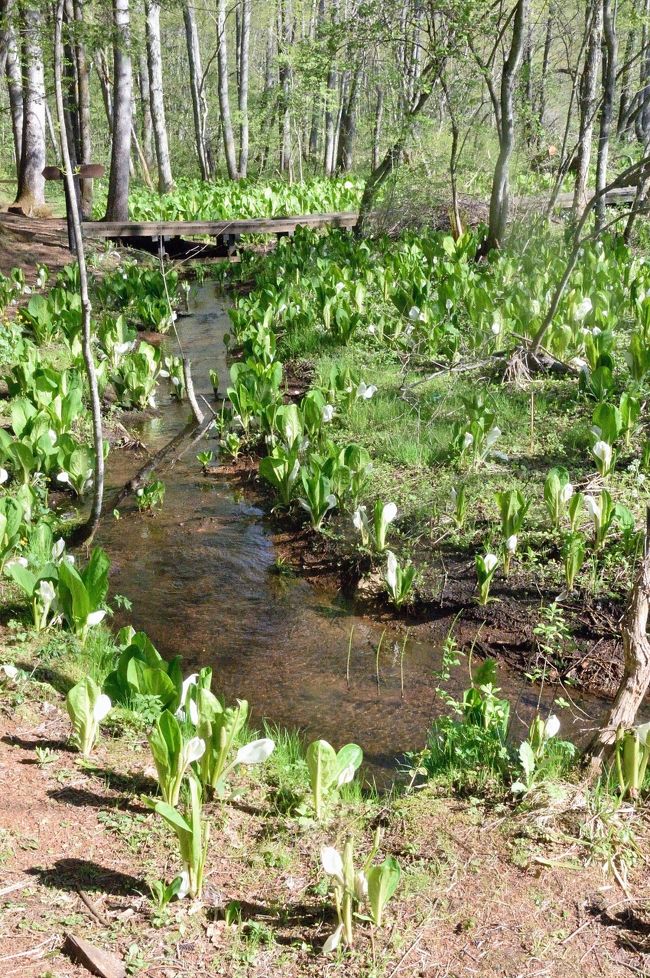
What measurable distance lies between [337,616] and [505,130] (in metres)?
6.51

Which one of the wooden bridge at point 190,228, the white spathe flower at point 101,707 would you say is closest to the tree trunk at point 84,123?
the wooden bridge at point 190,228

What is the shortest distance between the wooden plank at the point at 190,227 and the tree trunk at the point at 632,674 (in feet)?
33.5

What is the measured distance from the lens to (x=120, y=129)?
12055 mm

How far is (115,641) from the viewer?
352 cm

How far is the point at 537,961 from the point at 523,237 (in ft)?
29.3

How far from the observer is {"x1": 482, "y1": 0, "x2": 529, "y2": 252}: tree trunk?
26.9ft

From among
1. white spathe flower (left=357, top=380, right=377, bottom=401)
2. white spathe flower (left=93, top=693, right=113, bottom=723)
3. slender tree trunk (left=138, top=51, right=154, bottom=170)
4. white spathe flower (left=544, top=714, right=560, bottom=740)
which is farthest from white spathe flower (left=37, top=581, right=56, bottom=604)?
slender tree trunk (left=138, top=51, right=154, bottom=170)

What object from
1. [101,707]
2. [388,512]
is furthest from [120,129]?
[101,707]

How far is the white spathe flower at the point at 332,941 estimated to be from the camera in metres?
1.80

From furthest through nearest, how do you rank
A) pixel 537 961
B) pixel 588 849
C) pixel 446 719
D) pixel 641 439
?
pixel 641 439
pixel 446 719
pixel 588 849
pixel 537 961

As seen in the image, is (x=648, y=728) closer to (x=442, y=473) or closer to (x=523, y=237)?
(x=442, y=473)

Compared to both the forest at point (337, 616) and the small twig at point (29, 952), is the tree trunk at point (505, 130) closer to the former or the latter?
the forest at point (337, 616)

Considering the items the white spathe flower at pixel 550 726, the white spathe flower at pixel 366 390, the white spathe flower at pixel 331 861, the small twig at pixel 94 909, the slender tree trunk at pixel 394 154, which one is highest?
the slender tree trunk at pixel 394 154

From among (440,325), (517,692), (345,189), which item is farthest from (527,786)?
(345,189)
